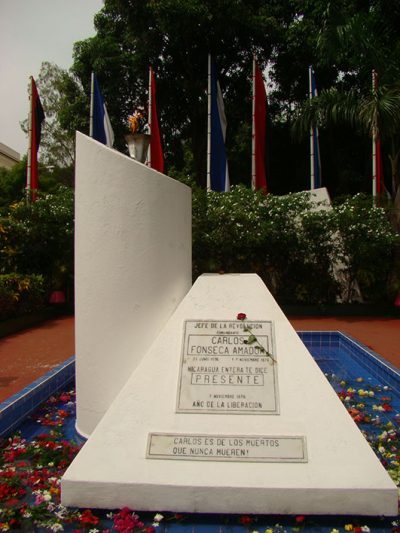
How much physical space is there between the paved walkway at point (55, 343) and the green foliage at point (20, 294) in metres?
0.43

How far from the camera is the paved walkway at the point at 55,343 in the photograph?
5.67 m

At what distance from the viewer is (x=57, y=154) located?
87.5 feet

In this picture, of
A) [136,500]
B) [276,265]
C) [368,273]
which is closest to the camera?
[136,500]

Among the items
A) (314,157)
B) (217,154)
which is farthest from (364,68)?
(217,154)

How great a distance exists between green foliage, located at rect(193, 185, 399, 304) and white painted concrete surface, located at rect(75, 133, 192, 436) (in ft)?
20.5

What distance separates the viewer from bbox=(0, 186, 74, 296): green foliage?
32.7ft

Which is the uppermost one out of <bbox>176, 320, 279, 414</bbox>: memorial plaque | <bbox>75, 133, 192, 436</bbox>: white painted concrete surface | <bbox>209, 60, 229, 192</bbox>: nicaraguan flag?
<bbox>209, 60, 229, 192</bbox>: nicaraguan flag

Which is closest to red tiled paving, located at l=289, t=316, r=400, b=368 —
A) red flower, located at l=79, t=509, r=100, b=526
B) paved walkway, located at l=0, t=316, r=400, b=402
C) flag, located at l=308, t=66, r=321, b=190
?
paved walkway, located at l=0, t=316, r=400, b=402

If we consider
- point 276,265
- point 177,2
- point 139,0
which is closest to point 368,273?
point 276,265

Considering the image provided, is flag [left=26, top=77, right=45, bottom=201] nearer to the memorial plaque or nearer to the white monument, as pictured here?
the white monument

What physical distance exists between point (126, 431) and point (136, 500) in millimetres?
383

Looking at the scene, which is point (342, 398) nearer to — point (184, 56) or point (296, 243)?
point (296, 243)

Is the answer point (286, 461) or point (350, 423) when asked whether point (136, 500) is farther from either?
point (350, 423)

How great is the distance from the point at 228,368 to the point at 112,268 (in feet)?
3.36
